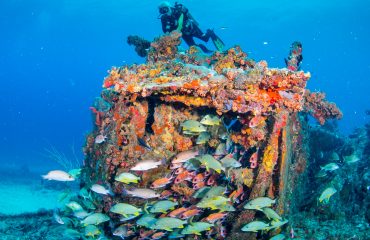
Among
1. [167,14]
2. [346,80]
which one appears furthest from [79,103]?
[167,14]

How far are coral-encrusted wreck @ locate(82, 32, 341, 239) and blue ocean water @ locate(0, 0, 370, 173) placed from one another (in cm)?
224

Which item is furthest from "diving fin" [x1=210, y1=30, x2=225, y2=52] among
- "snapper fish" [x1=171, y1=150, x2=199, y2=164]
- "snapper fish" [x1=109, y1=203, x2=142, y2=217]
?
"snapper fish" [x1=109, y1=203, x2=142, y2=217]

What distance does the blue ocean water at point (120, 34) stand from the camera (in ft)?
177

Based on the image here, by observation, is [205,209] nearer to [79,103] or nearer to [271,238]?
[271,238]

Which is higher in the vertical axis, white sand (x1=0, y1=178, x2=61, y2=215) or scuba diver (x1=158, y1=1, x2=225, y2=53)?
scuba diver (x1=158, y1=1, x2=225, y2=53)

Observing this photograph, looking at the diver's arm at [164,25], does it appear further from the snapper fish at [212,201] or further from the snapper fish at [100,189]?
the snapper fish at [212,201]

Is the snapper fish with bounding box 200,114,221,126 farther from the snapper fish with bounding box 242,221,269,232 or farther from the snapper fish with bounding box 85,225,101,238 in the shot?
the snapper fish with bounding box 85,225,101,238

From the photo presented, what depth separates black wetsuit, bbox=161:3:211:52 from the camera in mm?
10016

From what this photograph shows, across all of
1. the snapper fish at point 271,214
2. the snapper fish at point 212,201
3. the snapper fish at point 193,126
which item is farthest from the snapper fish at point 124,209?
the snapper fish at point 271,214

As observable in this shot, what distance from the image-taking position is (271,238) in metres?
5.80

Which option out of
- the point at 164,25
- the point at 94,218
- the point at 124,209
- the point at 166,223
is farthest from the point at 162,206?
the point at 164,25

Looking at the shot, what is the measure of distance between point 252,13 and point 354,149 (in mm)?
53026

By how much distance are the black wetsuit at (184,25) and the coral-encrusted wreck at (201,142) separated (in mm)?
3692

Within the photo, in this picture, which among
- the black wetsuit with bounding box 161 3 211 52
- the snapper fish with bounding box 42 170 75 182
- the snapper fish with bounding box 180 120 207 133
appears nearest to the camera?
the snapper fish with bounding box 180 120 207 133
